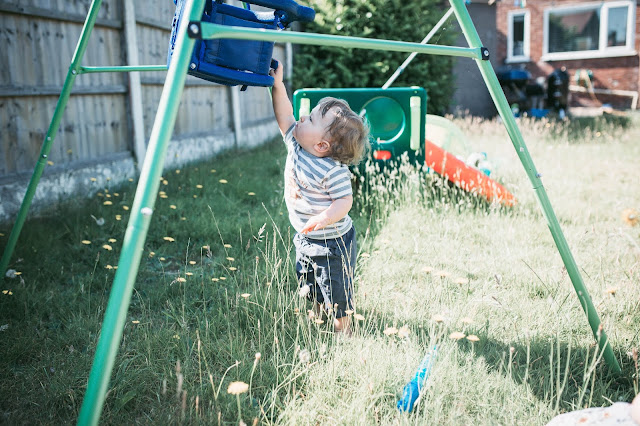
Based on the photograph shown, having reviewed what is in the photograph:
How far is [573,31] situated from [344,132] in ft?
53.5

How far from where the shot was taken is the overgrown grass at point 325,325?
1.51 m

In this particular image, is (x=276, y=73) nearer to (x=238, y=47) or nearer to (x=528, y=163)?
(x=238, y=47)

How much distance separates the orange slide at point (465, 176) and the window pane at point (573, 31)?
1379cm

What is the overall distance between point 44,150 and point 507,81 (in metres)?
13.2

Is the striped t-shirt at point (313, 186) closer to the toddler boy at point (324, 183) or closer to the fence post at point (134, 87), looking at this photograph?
the toddler boy at point (324, 183)

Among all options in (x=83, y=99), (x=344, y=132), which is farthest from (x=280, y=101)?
(x=83, y=99)

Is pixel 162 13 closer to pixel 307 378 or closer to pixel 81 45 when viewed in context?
pixel 81 45

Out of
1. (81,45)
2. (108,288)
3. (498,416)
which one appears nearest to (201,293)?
(108,288)

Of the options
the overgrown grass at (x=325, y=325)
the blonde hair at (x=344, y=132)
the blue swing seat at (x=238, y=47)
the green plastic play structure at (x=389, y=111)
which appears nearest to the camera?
the overgrown grass at (x=325, y=325)

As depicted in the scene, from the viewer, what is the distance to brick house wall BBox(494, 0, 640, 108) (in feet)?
47.2

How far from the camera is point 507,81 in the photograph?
13.5 meters

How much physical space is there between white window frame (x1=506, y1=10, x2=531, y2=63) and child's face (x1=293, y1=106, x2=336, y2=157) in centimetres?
1528

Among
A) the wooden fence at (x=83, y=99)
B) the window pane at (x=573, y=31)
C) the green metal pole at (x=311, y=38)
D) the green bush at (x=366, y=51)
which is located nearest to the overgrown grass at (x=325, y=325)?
the wooden fence at (x=83, y=99)

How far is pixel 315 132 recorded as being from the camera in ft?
6.30
